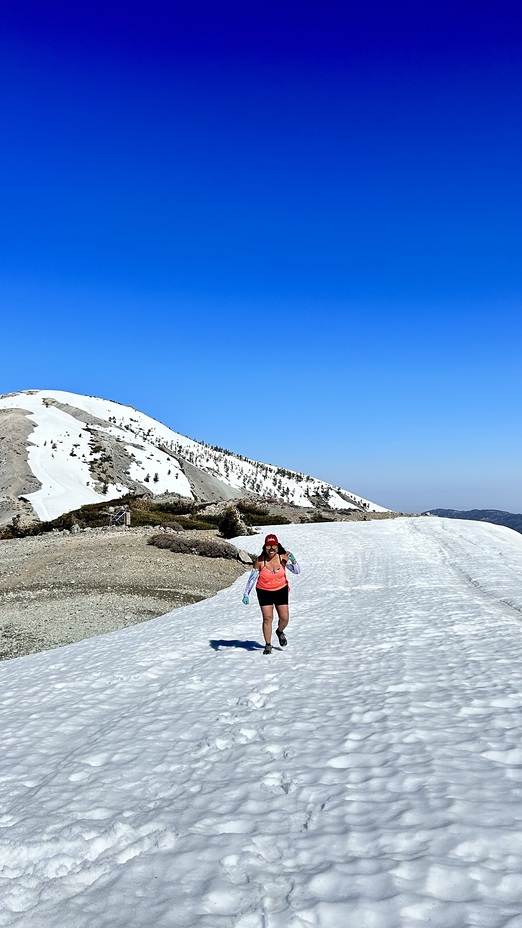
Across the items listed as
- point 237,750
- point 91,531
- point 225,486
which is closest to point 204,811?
point 237,750

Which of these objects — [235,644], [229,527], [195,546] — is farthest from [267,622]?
[229,527]

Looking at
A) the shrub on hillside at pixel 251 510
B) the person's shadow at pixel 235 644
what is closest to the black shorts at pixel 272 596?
the person's shadow at pixel 235 644

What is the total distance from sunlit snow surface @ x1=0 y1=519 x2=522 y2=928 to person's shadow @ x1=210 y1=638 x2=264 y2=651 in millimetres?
102

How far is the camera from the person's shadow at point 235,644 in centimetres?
1234

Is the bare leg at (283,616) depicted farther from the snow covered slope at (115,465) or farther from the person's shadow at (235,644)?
the snow covered slope at (115,465)

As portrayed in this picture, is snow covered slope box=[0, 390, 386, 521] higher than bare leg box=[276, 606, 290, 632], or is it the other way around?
snow covered slope box=[0, 390, 386, 521]

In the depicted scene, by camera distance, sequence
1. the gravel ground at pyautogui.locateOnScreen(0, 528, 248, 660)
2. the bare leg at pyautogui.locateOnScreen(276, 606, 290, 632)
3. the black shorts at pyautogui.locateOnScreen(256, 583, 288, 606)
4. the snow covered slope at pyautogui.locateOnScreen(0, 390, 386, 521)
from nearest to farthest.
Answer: the black shorts at pyautogui.locateOnScreen(256, 583, 288, 606) → the bare leg at pyautogui.locateOnScreen(276, 606, 290, 632) → the gravel ground at pyautogui.locateOnScreen(0, 528, 248, 660) → the snow covered slope at pyautogui.locateOnScreen(0, 390, 386, 521)

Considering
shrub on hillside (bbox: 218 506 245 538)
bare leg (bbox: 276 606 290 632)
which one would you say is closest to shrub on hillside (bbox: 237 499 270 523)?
shrub on hillside (bbox: 218 506 245 538)

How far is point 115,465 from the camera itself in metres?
58.5

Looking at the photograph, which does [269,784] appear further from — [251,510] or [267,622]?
[251,510]

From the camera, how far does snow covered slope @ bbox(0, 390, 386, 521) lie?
50344 millimetres

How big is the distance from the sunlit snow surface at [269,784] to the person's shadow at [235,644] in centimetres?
10

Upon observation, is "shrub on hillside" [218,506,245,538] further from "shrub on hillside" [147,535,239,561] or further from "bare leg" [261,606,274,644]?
"bare leg" [261,606,274,644]

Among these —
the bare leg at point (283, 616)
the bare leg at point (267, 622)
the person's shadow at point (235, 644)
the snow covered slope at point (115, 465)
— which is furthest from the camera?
the snow covered slope at point (115, 465)
